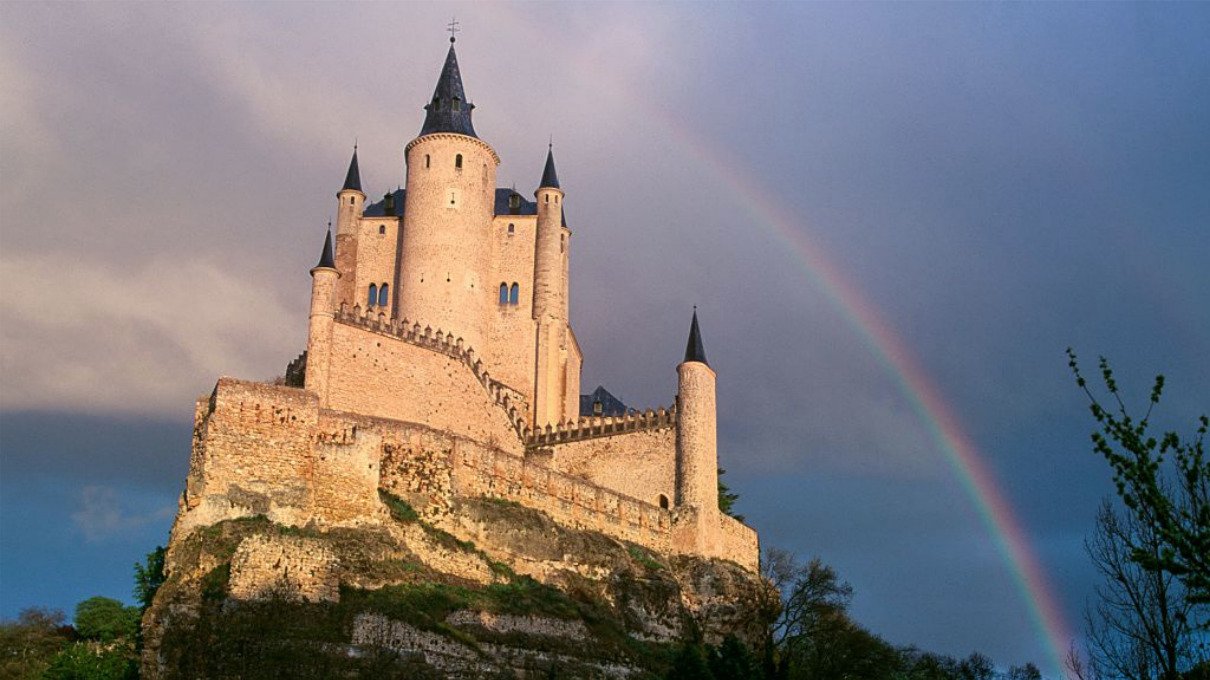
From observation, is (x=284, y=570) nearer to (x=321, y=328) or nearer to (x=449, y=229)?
(x=321, y=328)

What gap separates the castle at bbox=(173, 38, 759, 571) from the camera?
5228 centimetres

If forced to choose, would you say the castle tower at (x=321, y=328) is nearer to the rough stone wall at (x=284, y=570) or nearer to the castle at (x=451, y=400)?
the castle at (x=451, y=400)

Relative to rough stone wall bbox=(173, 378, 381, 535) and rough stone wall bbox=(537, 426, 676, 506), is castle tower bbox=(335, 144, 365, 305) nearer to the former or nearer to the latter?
rough stone wall bbox=(537, 426, 676, 506)

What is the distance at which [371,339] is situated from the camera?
6588 centimetres

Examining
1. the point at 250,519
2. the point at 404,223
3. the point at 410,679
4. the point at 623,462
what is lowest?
the point at 410,679

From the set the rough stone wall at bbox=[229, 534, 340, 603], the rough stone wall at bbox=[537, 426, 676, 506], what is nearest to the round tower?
the rough stone wall at bbox=[537, 426, 676, 506]

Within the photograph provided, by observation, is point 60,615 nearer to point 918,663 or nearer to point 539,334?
point 539,334

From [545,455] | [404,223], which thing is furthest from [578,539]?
[404,223]

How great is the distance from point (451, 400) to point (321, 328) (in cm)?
850

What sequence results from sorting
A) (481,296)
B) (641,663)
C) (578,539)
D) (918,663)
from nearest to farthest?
(641,663)
(578,539)
(481,296)
(918,663)

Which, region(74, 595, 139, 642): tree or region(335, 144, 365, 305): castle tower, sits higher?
region(335, 144, 365, 305): castle tower

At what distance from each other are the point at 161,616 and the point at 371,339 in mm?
21393

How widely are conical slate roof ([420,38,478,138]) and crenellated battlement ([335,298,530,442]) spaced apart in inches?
535

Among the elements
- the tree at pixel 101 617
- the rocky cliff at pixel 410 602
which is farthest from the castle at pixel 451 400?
the tree at pixel 101 617
